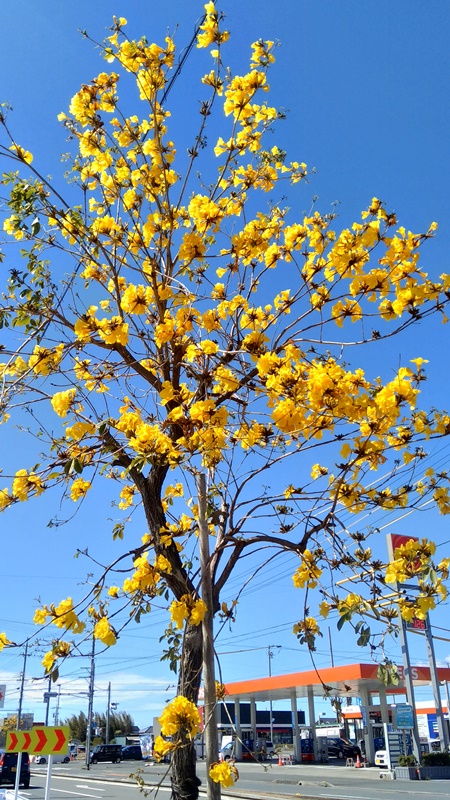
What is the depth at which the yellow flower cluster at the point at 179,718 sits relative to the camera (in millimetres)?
2559

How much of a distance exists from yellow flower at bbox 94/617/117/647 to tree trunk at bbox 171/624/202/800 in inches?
15.9

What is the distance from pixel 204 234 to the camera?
10.4 ft

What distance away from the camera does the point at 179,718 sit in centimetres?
258

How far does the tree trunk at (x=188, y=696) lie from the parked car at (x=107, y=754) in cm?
4457

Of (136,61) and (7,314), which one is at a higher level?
(136,61)

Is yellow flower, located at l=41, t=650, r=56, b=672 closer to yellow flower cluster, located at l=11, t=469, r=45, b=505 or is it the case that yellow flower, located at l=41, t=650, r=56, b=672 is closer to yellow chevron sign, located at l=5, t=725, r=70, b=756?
yellow flower cluster, located at l=11, t=469, r=45, b=505

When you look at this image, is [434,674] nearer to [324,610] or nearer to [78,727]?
[324,610]

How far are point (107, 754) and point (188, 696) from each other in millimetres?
45294

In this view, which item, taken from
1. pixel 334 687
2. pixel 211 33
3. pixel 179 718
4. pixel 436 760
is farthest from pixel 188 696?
pixel 334 687

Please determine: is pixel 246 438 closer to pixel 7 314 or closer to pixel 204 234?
pixel 204 234

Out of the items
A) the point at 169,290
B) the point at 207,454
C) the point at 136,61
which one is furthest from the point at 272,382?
the point at 136,61

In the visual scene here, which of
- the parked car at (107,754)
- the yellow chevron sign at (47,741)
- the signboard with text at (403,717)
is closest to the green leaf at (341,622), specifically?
the yellow chevron sign at (47,741)

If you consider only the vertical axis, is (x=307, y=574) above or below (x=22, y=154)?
below

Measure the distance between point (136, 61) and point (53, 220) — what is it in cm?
99
